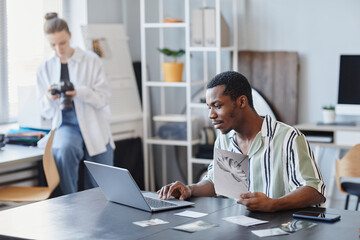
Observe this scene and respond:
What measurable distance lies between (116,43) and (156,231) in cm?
345

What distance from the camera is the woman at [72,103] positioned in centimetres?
427

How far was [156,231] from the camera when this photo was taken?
A: 2098mm

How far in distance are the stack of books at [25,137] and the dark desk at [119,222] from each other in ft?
6.31

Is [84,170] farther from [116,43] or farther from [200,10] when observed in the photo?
[200,10]

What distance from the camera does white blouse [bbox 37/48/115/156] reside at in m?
4.41

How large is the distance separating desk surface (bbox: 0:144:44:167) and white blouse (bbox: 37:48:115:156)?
248 mm

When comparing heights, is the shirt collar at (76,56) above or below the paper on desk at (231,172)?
above

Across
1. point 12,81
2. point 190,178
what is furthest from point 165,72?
point 12,81

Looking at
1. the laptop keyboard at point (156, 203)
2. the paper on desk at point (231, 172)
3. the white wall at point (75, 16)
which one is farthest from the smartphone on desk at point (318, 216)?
the white wall at point (75, 16)

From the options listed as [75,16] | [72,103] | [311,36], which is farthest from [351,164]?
[75,16]

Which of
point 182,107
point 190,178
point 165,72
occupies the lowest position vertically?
point 190,178

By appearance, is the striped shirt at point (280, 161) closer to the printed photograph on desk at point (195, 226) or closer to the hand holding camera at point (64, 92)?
the printed photograph on desk at point (195, 226)

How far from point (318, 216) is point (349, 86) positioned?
2770 mm

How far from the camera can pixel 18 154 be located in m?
4.14
